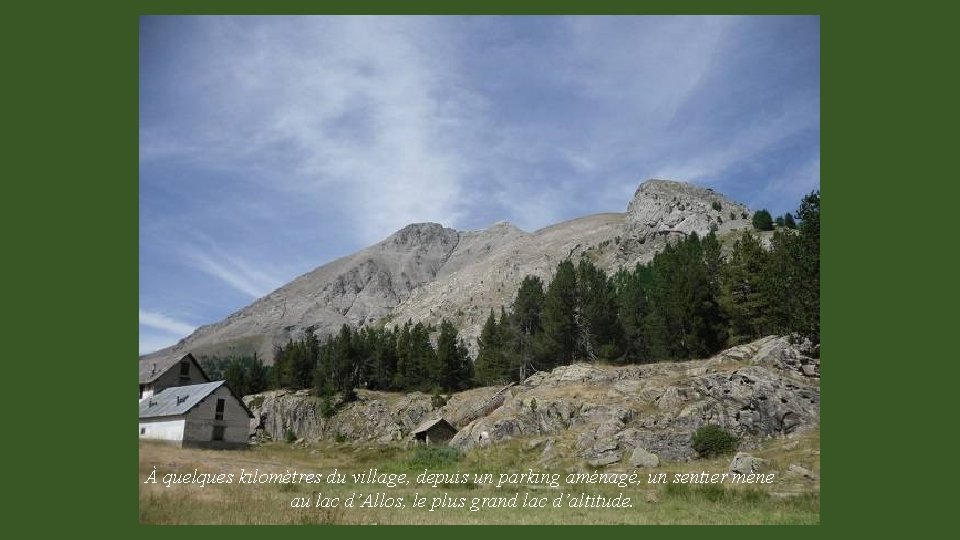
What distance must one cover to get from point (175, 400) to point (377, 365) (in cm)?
6101

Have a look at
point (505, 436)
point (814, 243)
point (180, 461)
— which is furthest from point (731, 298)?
point (180, 461)

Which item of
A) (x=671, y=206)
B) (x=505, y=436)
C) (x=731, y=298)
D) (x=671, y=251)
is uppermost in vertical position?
(x=671, y=206)

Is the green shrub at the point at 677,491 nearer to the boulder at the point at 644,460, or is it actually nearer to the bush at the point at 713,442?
the boulder at the point at 644,460

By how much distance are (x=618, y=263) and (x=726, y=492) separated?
168378mm

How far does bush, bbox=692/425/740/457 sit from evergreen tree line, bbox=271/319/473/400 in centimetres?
5751

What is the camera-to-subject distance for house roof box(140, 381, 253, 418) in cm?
3603

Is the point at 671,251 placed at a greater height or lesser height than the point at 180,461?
greater

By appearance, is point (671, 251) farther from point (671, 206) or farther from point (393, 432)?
point (671, 206)

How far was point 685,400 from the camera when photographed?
3688 centimetres

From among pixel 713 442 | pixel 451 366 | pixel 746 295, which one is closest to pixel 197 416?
pixel 713 442

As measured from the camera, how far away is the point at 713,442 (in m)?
31.8

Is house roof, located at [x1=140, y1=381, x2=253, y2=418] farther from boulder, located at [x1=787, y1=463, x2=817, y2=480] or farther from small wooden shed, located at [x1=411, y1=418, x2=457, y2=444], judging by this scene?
boulder, located at [x1=787, y1=463, x2=817, y2=480]

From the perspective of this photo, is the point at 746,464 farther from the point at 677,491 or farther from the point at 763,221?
the point at 763,221

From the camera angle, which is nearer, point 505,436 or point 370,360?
point 505,436
